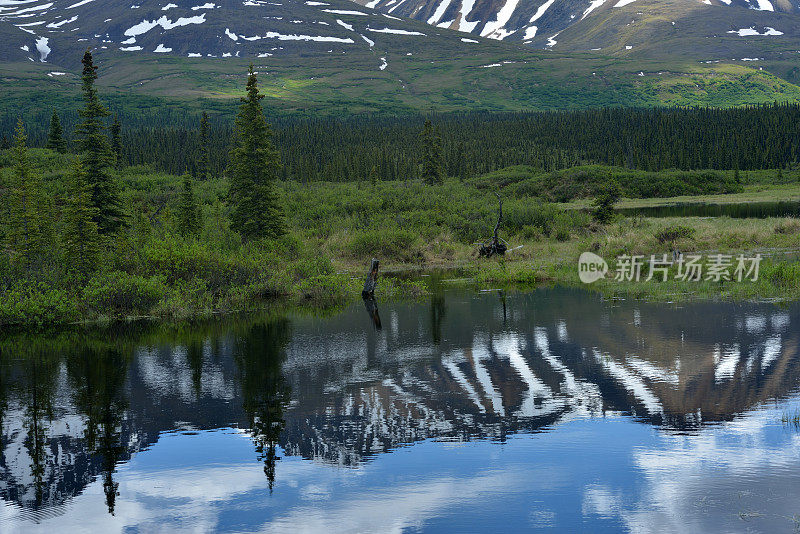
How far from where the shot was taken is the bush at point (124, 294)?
33188mm

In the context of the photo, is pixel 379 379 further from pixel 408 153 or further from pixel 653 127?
pixel 653 127

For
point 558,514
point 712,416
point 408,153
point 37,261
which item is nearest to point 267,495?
point 558,514

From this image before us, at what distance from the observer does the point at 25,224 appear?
117 feet

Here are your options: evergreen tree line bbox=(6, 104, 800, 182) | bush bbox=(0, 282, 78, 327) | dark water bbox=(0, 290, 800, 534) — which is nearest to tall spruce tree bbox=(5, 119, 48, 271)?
bush bbox=(0, 282, 78, 327)

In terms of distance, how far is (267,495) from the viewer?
14.0 m

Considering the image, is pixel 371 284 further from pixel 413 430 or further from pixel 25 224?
pixel 413 430

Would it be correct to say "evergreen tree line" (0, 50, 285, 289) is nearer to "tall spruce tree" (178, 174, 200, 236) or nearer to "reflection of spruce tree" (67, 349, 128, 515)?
"tall spruce tree" (178, 174, 200, 236)

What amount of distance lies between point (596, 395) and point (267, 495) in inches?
355

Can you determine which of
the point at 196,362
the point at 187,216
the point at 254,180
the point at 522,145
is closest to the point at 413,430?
the point at 196,362

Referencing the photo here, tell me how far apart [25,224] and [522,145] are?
5414 inches

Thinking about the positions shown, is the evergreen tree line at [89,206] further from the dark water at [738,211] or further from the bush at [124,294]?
the dark water at [738,211]

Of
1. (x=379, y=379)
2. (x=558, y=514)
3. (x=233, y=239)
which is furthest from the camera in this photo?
(x=233, y=239)

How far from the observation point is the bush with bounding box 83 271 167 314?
109 ft

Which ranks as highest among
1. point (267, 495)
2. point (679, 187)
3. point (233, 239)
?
point (267, 495)
